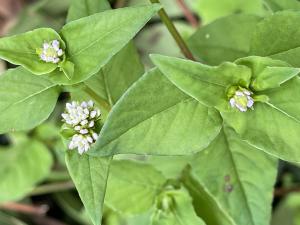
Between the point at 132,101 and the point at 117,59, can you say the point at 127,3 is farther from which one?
the point at 132,101

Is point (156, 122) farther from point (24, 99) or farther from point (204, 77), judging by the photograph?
point (24, 99)

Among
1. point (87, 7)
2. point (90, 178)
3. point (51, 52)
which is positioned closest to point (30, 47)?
point (51, 52)

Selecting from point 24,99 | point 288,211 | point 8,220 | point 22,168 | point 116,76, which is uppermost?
point 24,99

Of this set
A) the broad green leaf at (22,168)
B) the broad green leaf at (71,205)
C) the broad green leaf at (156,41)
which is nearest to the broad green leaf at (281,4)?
the broad green leaf at (156,41)

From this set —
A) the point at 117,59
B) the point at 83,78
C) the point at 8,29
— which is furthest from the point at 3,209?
the point at 83,78

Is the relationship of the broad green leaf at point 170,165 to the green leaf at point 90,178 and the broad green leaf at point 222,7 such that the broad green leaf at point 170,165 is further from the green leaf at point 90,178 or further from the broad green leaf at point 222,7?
the broad green leaf at point 222,7

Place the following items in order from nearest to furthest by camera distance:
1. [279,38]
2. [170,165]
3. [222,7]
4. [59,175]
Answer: [279,38] → [170,165] → [222,7] → [59,175]
